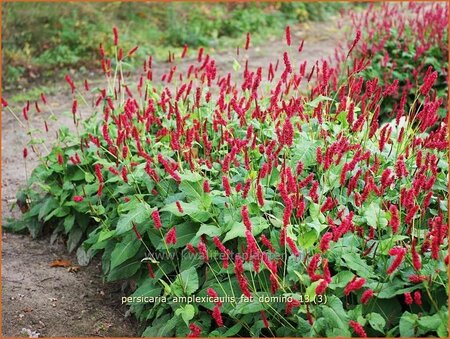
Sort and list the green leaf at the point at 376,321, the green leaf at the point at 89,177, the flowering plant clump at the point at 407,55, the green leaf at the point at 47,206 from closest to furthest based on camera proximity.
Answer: the green leaf at the point at 376,321 → the green leaf at the point at 89,177 → the green leaf at the point at 47,206 → the flowering plant clump at the point at 407,55

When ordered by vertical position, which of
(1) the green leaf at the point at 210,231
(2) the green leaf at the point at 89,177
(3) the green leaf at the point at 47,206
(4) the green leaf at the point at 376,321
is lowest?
(3) the green leaf at the point at 47,206

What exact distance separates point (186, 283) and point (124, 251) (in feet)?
2.20

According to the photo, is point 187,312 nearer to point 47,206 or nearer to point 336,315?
point 336,315

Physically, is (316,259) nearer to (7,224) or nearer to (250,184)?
(250,184)

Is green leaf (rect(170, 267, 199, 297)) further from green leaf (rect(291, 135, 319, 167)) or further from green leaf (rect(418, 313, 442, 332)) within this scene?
green leaf (rect(418, 313, 442, 332))

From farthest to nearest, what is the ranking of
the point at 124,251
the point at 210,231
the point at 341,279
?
the point at 124,251 < the point at 210,231 < the point at 341,279

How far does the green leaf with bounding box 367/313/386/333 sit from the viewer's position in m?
2.98

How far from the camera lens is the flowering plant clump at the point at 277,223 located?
3.07m

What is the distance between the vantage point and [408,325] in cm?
295

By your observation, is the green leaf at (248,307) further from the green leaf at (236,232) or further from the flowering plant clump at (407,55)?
the flowering plant clump at (407,55)

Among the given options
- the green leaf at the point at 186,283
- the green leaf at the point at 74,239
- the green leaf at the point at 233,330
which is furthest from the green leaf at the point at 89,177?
the green leaf at the point at 233,330

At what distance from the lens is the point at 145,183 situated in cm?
436

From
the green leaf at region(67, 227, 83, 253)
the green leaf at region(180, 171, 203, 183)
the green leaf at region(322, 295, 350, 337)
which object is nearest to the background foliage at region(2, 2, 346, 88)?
the green leaf at region(67, 227, 83, 253)

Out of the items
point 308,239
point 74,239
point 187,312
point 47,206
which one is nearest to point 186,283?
point 187,312
